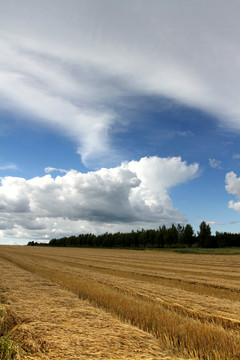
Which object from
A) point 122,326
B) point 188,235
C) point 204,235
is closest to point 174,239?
point 188,235

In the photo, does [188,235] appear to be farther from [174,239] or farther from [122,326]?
[122,326]

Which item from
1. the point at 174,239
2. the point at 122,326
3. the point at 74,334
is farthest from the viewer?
the point at 174,239

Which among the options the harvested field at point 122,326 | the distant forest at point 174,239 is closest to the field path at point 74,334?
the harvested field at point 122,326

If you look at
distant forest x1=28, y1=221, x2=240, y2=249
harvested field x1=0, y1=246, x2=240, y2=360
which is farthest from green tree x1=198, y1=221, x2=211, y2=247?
harvested field x1=0, y1=246, x2=240, y2=360

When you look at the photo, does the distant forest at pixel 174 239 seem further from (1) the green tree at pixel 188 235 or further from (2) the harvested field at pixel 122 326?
(2) the harvested field at pixel 122 326

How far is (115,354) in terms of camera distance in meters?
4.21

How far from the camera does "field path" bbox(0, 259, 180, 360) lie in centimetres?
426

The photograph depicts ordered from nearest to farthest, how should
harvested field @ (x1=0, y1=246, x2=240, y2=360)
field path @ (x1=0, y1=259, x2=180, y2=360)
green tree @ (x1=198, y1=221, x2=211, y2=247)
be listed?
field path @ (x1=0, y1=259, x2=180, y2=360), harvested field @ (x1=0, y1=246, x2=240, y2=360), green tree @ (x1=198, y1=221, x2=211, y2=247)

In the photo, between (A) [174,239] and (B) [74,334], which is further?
(A) [174,239]

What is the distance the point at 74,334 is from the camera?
16.7 ft

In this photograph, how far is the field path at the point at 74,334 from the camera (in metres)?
4.26

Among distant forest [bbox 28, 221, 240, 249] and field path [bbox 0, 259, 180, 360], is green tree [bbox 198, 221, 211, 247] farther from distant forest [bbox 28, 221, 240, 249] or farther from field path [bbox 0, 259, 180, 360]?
field path [bbox 0, 259, 180, 360]

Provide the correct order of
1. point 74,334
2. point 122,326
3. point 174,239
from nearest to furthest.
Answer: point 74,334
point 122,326
point 174,239

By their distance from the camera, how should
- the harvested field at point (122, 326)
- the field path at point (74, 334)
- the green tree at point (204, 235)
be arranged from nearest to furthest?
the field path at point (74, 334), the harvested field at point (122, 326), the green tree at point (204, 235)
